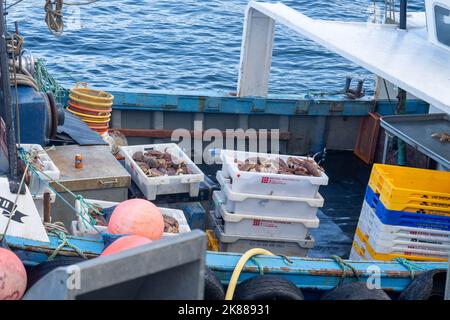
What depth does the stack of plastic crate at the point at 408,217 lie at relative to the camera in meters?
6.59

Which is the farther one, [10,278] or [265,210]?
[265,210]

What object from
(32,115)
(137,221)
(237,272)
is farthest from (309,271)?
(32,115)

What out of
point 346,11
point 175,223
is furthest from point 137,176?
point 346,11

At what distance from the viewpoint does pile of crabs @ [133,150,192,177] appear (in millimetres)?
7306

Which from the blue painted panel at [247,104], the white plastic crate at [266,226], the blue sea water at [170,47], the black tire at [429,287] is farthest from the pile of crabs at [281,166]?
the blue sea water at [170,47]

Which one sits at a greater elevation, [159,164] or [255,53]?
[255,53]

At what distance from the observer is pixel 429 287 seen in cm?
537

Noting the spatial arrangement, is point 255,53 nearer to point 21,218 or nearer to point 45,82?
point 45,82

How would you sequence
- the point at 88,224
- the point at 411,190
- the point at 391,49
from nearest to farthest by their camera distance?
the point at 88,224 < the point at 411,190 < the point at 391,49

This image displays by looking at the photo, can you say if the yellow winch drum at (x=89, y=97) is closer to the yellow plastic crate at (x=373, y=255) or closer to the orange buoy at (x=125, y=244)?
the yellow plastic crate at (x=373, y=255)

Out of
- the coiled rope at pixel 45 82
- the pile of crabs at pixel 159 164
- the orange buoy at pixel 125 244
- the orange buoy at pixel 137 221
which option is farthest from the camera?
the coiled rope at pixel 45 82

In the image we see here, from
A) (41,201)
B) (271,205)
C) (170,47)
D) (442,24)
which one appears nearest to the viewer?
(41,201)

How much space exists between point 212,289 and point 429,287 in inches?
68.0

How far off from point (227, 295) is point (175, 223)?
61.2 inches
